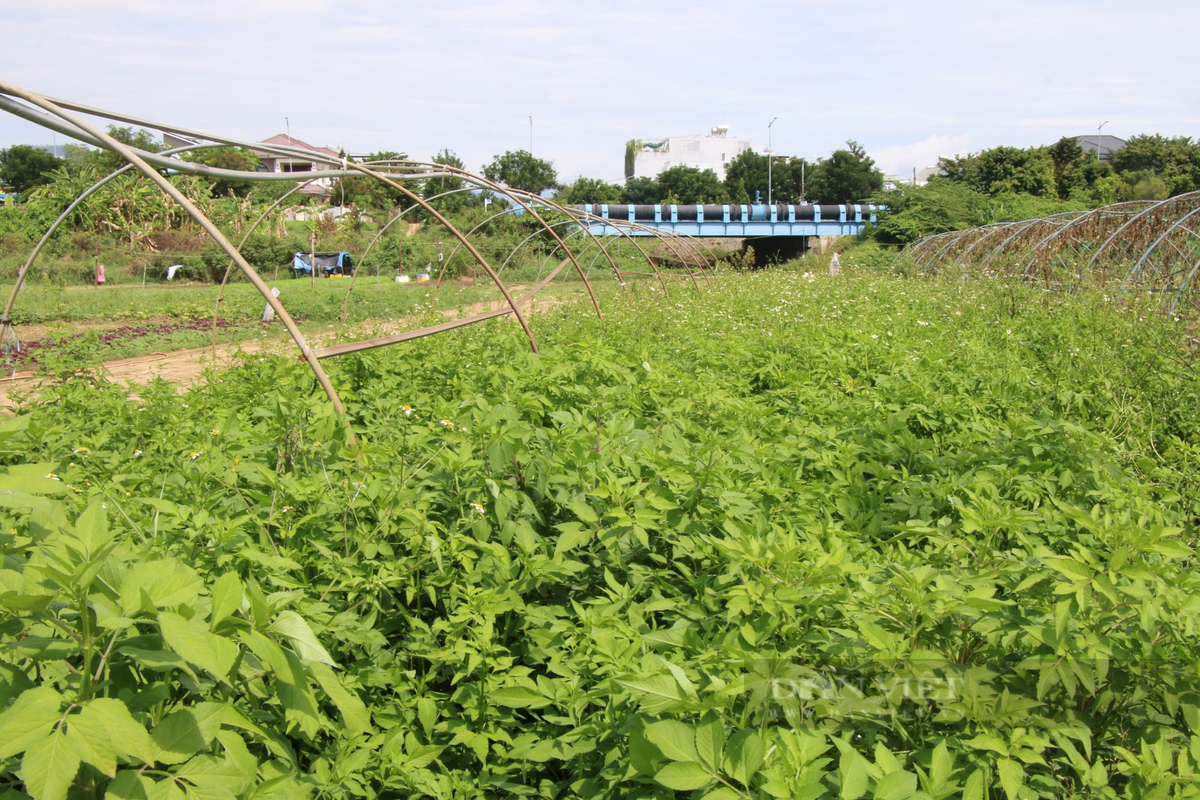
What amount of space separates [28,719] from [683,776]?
991mm

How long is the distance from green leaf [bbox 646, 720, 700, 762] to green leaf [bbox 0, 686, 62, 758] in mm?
906

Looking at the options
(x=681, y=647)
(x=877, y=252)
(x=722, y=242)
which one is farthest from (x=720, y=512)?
(x=722, y=242)

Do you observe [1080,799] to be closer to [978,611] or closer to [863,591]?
[978,611]

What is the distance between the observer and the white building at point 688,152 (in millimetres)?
74250

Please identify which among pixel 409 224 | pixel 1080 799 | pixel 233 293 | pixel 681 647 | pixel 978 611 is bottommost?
pixel 1080 799

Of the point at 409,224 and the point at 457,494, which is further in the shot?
the point at 409,224

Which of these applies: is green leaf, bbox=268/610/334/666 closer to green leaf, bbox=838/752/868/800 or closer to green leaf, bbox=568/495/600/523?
green leaf, bbox=838/752/868/800

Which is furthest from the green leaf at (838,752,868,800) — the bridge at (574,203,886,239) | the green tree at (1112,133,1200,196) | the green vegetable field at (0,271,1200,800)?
the green tree at (1112,133,1200,196)

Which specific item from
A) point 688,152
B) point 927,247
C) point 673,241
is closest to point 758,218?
point 927,247

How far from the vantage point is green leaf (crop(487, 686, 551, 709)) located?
5.90 feet

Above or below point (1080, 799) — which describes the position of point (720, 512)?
above

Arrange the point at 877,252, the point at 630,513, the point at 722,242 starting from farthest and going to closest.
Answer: the point at 722,242 < the point at 877,252 < the point at 630,513

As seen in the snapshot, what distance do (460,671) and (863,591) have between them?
1.05 meters

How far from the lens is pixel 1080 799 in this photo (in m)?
1.58
